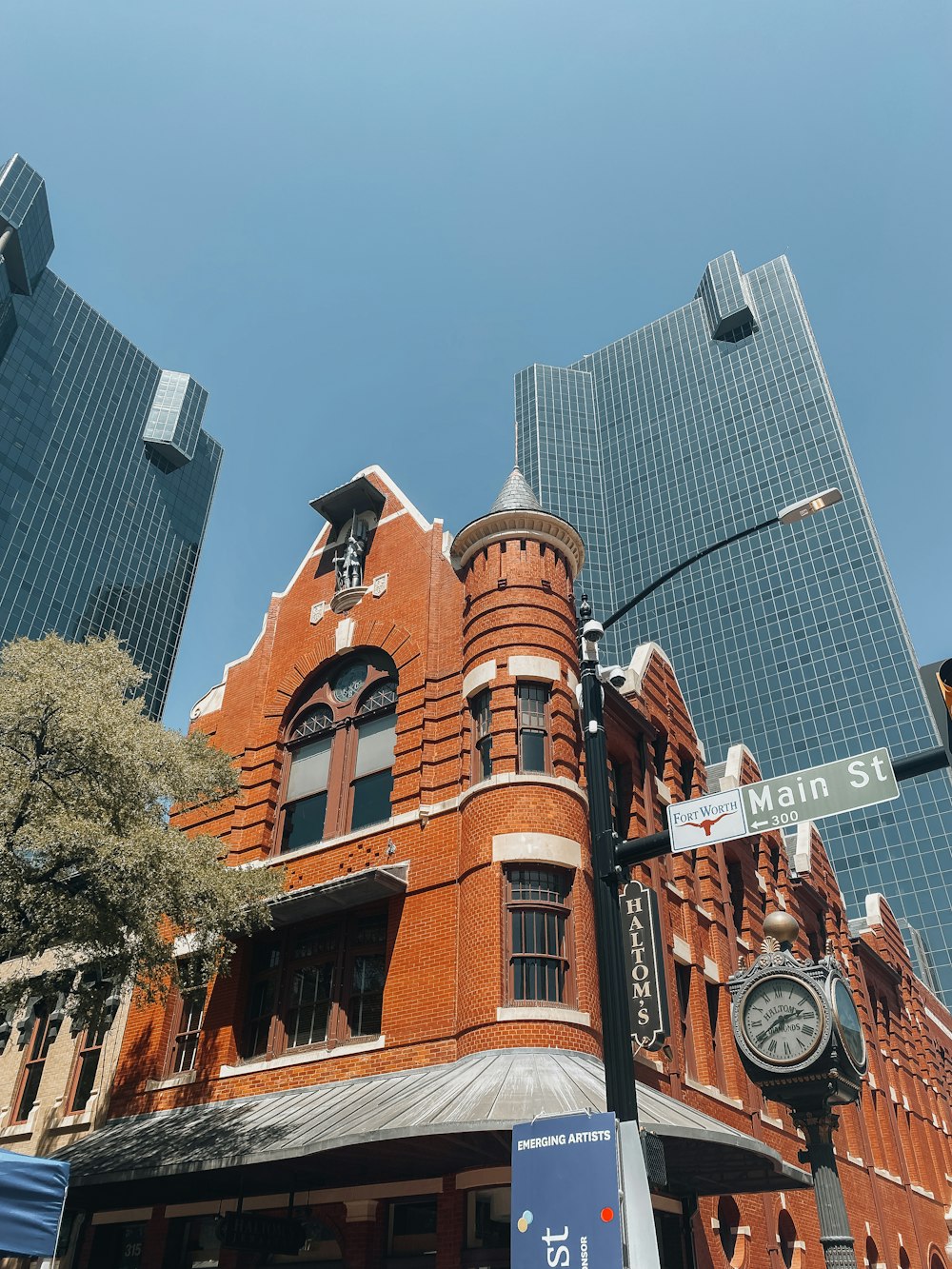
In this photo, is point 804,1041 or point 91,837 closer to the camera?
point 804,1041

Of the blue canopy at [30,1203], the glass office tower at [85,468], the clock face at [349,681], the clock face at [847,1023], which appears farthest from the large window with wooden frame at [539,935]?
the glass office tower at [85,468]

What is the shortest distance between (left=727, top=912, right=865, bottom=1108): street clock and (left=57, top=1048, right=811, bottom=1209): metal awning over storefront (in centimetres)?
179

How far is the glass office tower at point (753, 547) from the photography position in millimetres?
104938

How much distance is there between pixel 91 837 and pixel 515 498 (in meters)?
12.2

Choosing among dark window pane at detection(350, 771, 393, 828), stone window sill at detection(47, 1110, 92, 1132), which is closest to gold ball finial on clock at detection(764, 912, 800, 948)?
dark window pane at detection(350, 771, 393, 828)

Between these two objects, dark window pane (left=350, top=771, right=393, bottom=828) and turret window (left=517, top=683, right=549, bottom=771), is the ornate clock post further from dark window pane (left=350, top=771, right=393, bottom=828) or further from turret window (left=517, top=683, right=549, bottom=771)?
dark window pane (left=350, top=771, right=393, bottom=828)

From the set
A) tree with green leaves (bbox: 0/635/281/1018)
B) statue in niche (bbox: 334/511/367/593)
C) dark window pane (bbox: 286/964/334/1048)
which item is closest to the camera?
tree with green leaves (bbox: 0/635/281/1018)

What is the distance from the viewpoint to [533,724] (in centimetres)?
1977

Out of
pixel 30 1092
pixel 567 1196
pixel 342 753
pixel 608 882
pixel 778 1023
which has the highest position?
pixel 342 753

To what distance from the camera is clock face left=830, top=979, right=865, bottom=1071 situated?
506 inches

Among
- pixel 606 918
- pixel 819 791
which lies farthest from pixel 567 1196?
pixel 819 791

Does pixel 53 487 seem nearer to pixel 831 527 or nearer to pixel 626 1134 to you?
pixel 831 527

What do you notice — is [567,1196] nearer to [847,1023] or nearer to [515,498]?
[847,1023]

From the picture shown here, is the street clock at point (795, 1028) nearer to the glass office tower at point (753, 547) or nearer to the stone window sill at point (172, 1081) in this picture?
the stone window sill at point (172, 1081)
